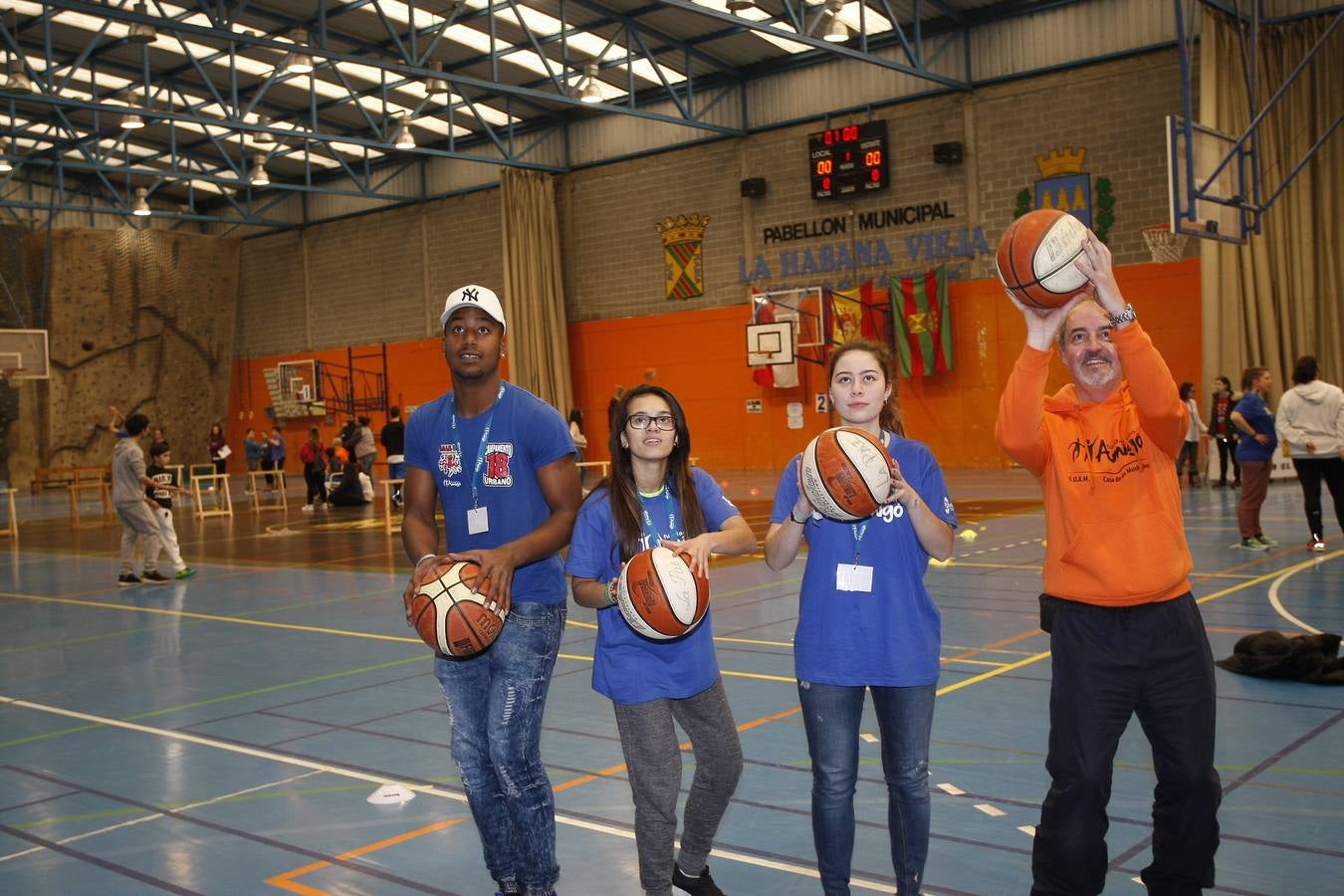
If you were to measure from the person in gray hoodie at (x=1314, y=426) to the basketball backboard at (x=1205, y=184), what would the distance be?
12.2 feet

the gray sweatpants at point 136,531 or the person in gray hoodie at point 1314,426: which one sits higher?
the person in gray hoodie at point 1314,426

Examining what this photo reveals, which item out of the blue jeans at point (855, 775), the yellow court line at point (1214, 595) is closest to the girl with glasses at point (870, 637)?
the blue jeans at point (855, 775)

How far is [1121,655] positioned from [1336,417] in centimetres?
888

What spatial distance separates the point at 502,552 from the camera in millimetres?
3846

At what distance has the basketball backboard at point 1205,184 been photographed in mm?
14828

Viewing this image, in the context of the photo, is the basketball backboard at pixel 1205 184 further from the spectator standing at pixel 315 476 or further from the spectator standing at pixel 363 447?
the spectator standing at pixel 315 476

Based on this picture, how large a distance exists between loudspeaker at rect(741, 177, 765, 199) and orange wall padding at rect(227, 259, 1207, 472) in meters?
2.53

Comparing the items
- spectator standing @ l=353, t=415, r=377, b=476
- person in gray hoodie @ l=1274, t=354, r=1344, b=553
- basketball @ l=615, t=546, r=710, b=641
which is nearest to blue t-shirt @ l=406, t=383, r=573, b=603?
basketball @ l=615, t=546, r=710, b=641

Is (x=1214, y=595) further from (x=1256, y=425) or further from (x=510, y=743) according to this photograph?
(x=510, y=743)

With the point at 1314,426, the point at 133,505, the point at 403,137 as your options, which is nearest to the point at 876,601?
the point at 1314,426

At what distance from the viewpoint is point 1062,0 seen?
2239 centimetres

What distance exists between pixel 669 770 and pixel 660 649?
36 centimetres

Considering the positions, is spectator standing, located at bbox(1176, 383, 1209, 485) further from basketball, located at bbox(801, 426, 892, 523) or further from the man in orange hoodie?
basketball, located at bbox(801, 426, 892, 523)

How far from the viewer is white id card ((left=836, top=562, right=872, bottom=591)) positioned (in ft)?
11.9
